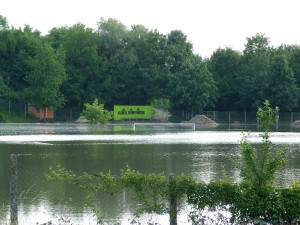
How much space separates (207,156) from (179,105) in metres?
60.8

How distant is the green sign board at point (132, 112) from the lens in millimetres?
89250

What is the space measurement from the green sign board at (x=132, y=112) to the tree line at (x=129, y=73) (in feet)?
8.11

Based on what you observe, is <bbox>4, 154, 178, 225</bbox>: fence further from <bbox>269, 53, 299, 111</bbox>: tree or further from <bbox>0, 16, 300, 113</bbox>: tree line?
<bbox>269, 53, 299, 111</bbox>: tree

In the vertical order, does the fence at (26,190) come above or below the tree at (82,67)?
below

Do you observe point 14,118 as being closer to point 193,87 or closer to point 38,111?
point 38,111

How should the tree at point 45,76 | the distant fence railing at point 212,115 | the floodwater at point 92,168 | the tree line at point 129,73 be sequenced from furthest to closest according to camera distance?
the distant fence railing at point 212,115 → the tree line at point 129,73 → the tree at point 45,76 → the floodwater at point 92,168

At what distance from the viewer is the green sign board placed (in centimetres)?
8925

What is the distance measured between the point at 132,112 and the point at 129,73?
6250 mm

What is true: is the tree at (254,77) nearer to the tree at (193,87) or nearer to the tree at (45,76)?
the tree at (193,87)

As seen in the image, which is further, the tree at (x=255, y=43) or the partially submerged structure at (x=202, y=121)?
the tree at (x=255, y=43)

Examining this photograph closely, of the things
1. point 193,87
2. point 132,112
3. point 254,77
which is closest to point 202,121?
point 193,87

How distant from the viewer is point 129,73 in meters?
91.3

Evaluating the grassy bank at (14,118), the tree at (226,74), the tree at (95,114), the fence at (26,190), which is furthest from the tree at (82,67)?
the fence at (26,190)

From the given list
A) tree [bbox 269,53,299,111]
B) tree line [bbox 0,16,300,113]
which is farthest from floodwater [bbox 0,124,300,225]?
tree [bbox 269,53,299,111]
